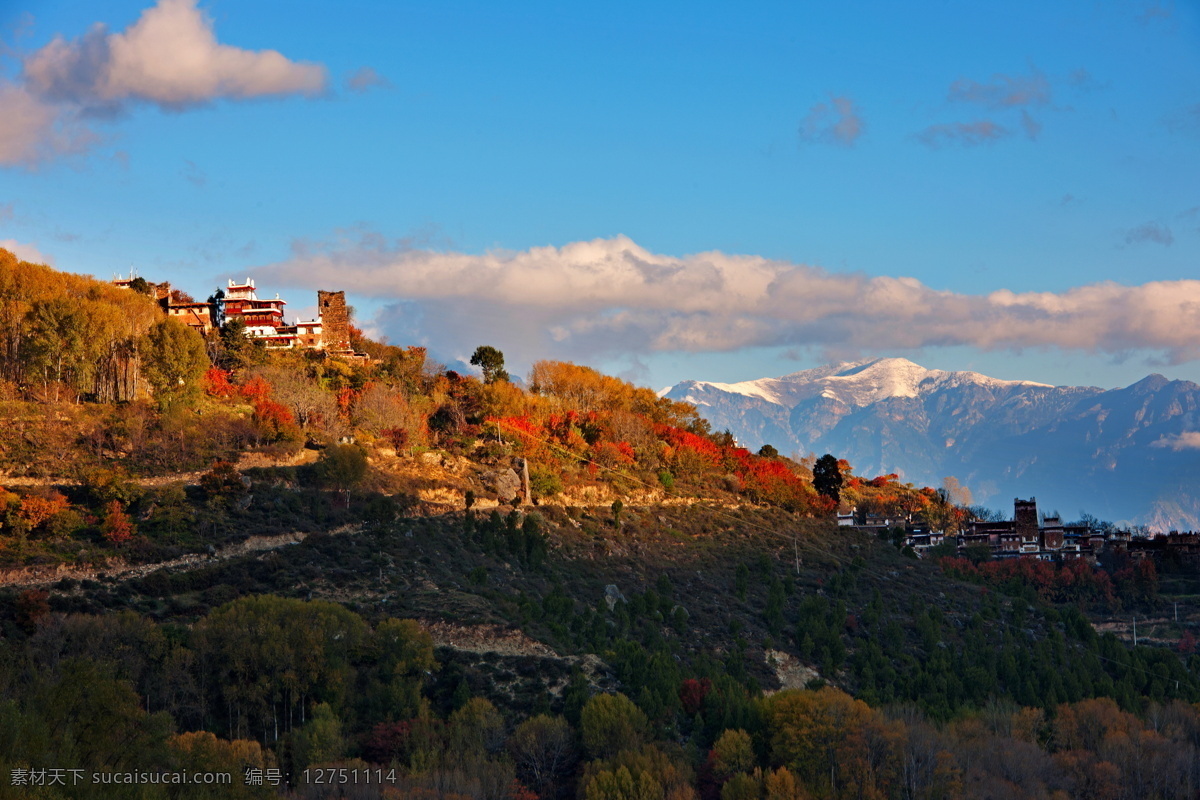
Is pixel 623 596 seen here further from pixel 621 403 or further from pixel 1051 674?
pixel 621 403

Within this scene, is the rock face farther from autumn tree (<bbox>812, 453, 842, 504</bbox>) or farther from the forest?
→ autumn tree (<bbox>812, 453, 842, 504</bbox>)

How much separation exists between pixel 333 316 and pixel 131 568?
4865 centimetres

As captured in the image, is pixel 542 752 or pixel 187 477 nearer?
pixel 542 752

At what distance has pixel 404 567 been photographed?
2183 inches

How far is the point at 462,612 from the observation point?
5141cm

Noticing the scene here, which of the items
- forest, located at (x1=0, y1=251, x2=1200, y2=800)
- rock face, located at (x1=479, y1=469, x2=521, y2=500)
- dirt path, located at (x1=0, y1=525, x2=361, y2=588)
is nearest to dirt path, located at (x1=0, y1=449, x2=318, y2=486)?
forest, located at (x1=0, y1=251, x2=1200, y2=800)

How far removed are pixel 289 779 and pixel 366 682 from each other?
6213 mm

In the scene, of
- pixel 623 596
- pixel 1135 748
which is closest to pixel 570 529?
pixel 623 596

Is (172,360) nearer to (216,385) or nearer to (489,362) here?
(216,385)

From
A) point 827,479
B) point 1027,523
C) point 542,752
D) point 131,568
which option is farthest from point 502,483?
point 1027,523

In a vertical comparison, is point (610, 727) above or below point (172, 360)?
below

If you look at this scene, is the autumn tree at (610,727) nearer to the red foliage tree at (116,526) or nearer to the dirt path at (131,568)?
the dirt path at (131,568)

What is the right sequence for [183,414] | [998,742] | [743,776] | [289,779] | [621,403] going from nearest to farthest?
[289,779], [743,776], [998,742], [183,414], [621,403]

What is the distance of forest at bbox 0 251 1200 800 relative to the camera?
40.1 meters
